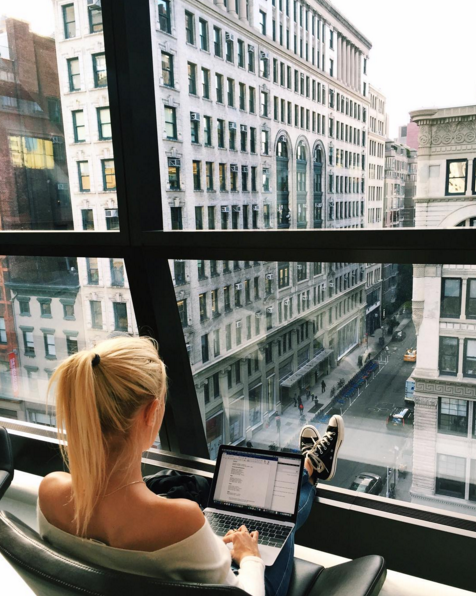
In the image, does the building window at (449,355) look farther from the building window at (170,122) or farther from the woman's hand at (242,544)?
the building window at (170,122)

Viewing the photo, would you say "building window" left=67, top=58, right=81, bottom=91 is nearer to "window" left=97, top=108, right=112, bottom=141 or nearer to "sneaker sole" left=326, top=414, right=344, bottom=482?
"window" left=97, top=108, right=112, bottom=141

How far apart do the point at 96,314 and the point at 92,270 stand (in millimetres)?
286

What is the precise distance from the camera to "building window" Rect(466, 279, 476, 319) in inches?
84.4

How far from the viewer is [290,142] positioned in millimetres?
2438

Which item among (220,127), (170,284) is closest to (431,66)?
(220,127)

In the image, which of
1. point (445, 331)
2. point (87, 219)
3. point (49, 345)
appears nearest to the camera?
point (445, 331)

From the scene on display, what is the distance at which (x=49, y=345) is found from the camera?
3.37m

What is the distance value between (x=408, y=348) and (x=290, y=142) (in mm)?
1167

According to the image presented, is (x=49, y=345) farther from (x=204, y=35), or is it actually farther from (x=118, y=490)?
(x=118, y=490)

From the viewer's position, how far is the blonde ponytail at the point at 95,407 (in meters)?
1.27

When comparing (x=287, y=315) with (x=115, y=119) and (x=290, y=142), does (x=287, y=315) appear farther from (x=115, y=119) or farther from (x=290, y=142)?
(x=115, y=119)

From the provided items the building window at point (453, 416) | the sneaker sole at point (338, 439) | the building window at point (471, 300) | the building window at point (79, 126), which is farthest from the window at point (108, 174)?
the building window at point (453, 416)

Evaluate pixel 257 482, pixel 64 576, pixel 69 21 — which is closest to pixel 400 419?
pixel 257 482

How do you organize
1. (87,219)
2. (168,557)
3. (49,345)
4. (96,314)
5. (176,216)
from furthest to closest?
(49,345) < (96,314) < (87,219) < (176,216) < (168,557)
